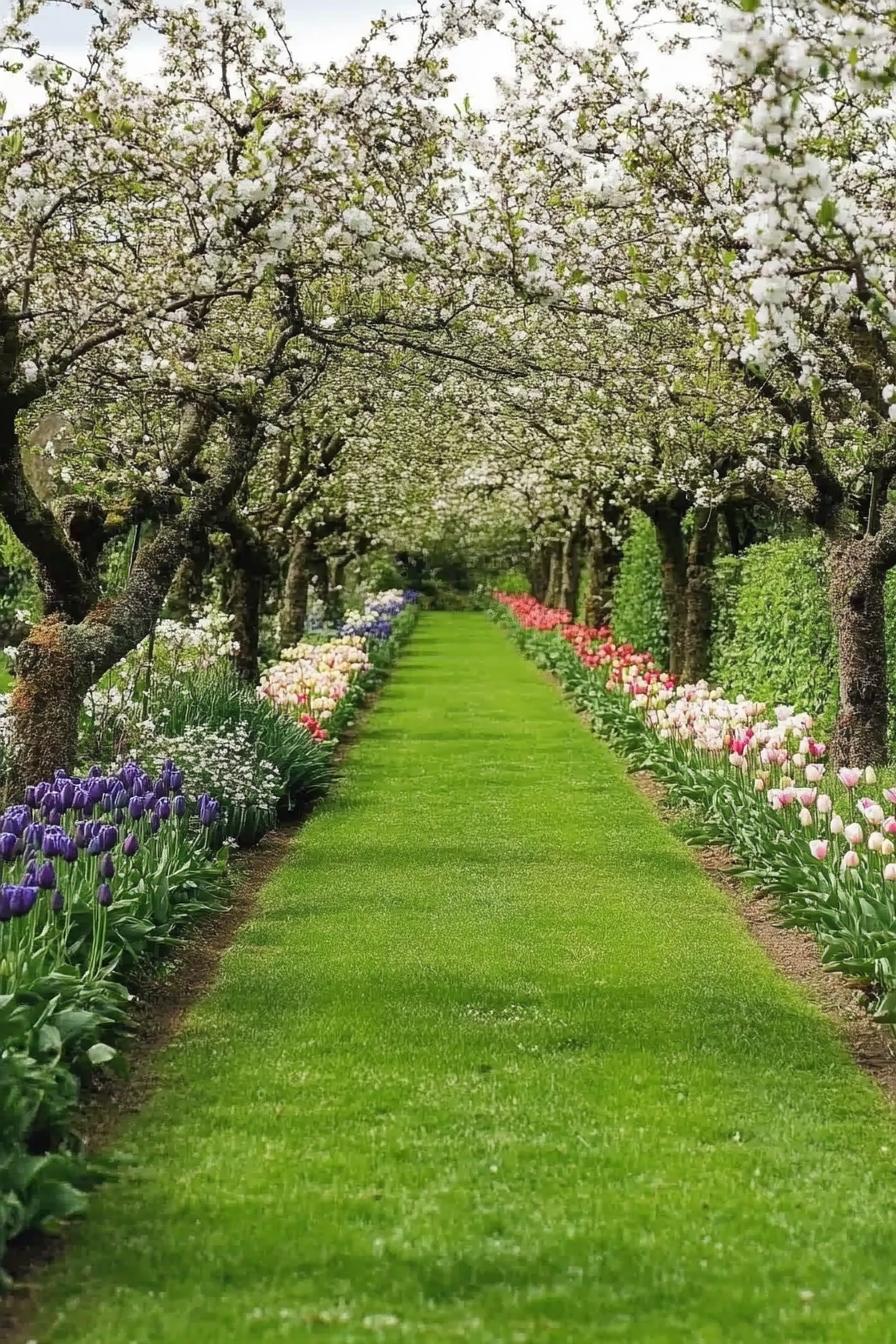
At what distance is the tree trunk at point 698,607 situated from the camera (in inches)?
807

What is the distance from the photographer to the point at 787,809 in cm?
1034

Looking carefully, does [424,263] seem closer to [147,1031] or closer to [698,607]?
[147,1031]

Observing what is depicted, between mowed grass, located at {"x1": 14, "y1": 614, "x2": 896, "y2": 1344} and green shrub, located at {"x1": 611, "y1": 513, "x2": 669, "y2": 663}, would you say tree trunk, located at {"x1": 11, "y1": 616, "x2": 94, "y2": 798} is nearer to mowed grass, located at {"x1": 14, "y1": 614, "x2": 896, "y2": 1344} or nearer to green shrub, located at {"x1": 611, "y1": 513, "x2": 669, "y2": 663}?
mowed grass, located at {"x1": 14, "y1": 614, "x2": 896, "y2": 1344}

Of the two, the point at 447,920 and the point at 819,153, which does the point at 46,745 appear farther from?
the point at 819,153

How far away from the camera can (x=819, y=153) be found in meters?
7.59

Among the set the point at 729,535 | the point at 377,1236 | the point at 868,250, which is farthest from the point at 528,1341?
the point at 729,535

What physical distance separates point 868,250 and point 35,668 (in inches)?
229

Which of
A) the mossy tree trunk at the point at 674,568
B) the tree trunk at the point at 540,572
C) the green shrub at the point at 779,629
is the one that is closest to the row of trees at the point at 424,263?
the green shrub at the point at 779,629

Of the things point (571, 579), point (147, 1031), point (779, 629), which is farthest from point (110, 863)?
point (571, 579)

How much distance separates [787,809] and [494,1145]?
5.34m

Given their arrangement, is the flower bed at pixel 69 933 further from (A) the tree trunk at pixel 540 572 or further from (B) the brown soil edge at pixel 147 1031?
(A) the tree trunk at pixel 540 572

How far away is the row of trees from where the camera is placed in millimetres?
7406

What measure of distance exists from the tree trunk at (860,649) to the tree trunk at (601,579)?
16.9 meters

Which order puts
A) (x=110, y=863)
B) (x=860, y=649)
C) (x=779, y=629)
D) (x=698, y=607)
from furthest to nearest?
1. (x=698, y=607)
2. (x=779, y=629)
3. (x=860, y=649)
4. (x=110, y=863)
